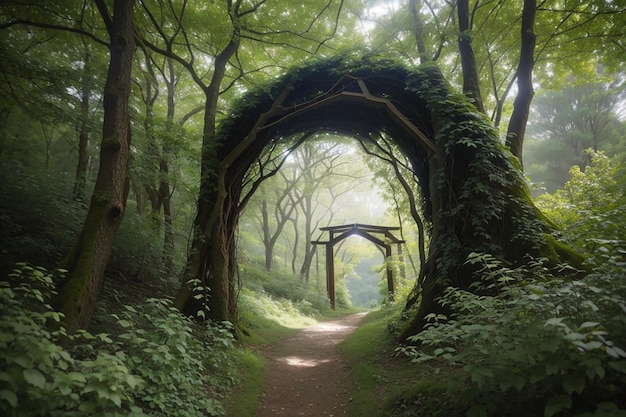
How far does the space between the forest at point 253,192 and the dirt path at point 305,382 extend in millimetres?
301

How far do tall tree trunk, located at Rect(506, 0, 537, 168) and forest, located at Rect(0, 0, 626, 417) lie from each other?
0.04m

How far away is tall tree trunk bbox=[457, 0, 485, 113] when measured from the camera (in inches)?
253

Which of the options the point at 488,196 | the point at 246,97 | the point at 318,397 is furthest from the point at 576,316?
the point at 246,97

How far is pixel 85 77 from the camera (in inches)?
255

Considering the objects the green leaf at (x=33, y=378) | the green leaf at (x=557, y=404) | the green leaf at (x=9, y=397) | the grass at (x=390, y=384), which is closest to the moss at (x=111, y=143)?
the green leaf at (x=33, y=378)

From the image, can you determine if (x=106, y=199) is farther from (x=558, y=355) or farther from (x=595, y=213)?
(x=595, y=213)

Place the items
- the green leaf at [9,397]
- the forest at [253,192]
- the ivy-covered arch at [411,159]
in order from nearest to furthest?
the green leaf at [9,397] → the forest at [253,192] → the ivy-covered arch at [411,159]

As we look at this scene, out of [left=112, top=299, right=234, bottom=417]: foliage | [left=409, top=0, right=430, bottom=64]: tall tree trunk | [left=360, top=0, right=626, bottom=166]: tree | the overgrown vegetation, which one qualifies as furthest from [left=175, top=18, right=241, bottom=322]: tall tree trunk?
[left=409, top=0, right=430, bottom=64]: tall tree trunk

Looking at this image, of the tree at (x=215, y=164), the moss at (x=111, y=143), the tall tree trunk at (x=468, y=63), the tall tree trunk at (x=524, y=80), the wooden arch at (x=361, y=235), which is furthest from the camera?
the wooden arch at (x=361, y=235)

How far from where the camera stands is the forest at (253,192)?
223 cm

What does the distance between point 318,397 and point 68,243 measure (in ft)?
17.8

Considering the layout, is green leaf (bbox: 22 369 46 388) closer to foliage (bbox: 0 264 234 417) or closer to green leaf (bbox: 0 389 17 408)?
foliage (bbox: 0 264 234 417)

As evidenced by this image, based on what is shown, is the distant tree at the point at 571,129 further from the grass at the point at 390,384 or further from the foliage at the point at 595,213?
the grass at the point at 390,384

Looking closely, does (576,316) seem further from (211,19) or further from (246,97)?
(211,19)
